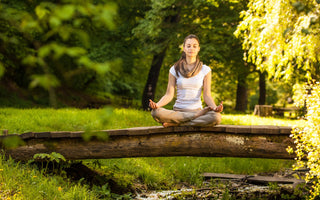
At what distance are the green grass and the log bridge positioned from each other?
0.29 meters

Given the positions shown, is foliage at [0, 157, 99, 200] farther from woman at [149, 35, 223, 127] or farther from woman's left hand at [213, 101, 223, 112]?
woman's left hand at [213, 101, 223, 112]

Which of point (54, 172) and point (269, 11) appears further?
point (269, 11)

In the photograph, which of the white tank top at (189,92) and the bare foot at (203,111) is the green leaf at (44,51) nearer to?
the bare foot at (203,111)

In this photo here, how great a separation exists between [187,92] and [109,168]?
103 inches

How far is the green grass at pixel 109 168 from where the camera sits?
4969mm

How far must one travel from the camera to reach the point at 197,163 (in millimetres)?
8438

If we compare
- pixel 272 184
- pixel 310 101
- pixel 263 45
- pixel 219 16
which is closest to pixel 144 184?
pixel 272 184

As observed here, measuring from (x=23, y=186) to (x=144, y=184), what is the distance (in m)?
2.64

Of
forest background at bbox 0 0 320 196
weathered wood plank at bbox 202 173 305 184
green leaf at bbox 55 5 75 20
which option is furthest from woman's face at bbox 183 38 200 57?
green leaf at bbox 55 5 75 20

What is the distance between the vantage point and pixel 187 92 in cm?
531

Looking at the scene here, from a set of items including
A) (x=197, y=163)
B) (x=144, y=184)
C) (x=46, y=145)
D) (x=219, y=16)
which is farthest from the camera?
(x=219, y=16)

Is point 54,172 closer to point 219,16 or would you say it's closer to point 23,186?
point 23,186

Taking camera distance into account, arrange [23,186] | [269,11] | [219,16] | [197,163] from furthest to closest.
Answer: [219,16], [269,11], [197,163], [23,186]

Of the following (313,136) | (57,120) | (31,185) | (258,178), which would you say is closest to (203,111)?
(313,136)
